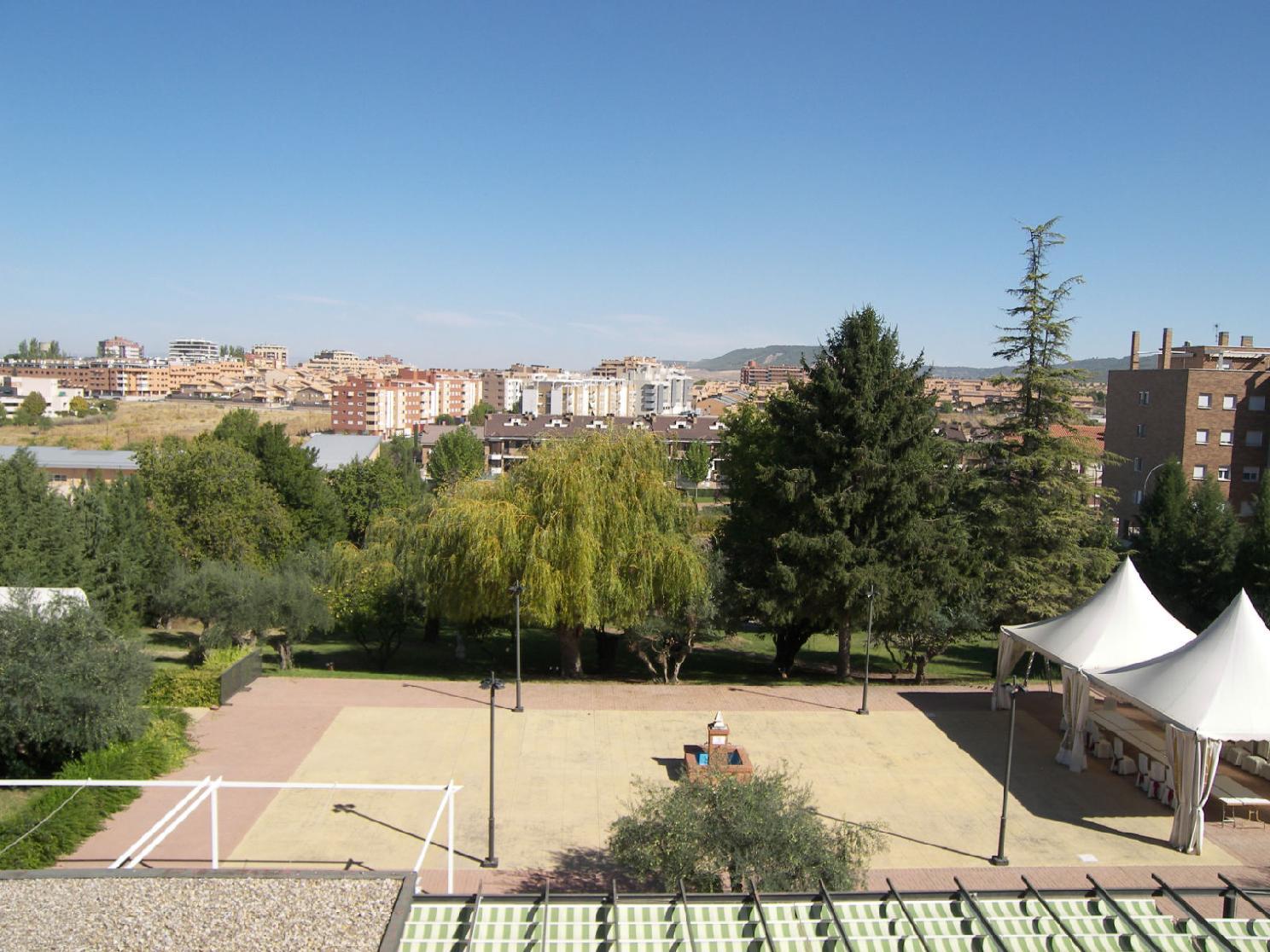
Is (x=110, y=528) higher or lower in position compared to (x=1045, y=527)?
lower

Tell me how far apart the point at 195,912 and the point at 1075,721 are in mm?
15097

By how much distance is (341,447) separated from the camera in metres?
77.0

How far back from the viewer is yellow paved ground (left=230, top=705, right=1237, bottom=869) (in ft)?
46.0

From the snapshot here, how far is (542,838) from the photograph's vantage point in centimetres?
1416

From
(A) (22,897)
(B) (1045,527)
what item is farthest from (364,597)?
(B) (1045,527)

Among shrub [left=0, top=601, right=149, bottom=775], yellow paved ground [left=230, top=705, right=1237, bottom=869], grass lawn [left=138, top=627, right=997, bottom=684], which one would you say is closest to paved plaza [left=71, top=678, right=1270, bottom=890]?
yellow paved ground [left=230, top=705, right=1237, bottom=869]

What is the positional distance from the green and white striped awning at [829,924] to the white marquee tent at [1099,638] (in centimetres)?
828

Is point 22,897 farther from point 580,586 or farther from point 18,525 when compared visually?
point 18,525

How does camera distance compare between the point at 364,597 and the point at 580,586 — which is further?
the point at 364,597

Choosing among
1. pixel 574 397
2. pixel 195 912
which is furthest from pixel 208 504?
pixel 574 397

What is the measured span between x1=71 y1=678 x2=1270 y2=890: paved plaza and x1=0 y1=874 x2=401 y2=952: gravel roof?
114 inches

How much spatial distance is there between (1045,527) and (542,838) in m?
17.0

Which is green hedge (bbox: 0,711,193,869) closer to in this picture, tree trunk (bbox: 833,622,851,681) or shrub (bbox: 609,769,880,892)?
shrub (bbox: 609,769,880,892)

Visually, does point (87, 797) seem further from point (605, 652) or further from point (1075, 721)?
point (1075, 721)
